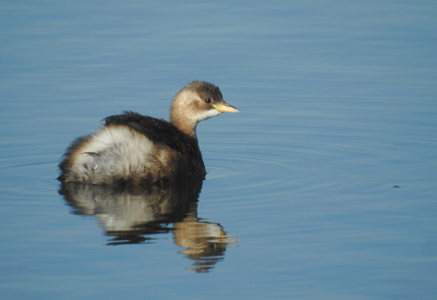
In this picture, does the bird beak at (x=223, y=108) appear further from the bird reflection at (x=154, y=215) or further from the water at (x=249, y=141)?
the bird reflection at (x=154, y=215)

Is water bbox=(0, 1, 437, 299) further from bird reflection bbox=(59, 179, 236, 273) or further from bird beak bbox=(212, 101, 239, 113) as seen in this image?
bird beak bbox=(212, 101, 239, 113)

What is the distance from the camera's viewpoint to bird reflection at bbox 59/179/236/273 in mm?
8047

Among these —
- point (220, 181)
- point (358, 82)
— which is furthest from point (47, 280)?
point (358, 82)

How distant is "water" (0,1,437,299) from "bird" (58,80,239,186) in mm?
355

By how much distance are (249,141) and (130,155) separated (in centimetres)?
238

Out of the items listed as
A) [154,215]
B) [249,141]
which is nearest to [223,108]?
[249,141]

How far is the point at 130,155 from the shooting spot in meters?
9.59

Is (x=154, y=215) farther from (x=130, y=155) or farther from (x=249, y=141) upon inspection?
(x=249, y=141)

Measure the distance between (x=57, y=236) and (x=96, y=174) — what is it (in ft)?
4.90

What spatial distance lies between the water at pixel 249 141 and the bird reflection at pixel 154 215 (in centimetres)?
4

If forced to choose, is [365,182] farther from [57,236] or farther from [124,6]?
[124,6]

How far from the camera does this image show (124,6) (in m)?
17.7

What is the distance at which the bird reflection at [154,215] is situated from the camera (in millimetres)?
8047

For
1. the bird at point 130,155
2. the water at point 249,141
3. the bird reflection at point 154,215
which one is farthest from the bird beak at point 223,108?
the bird reflection at point 154,215
